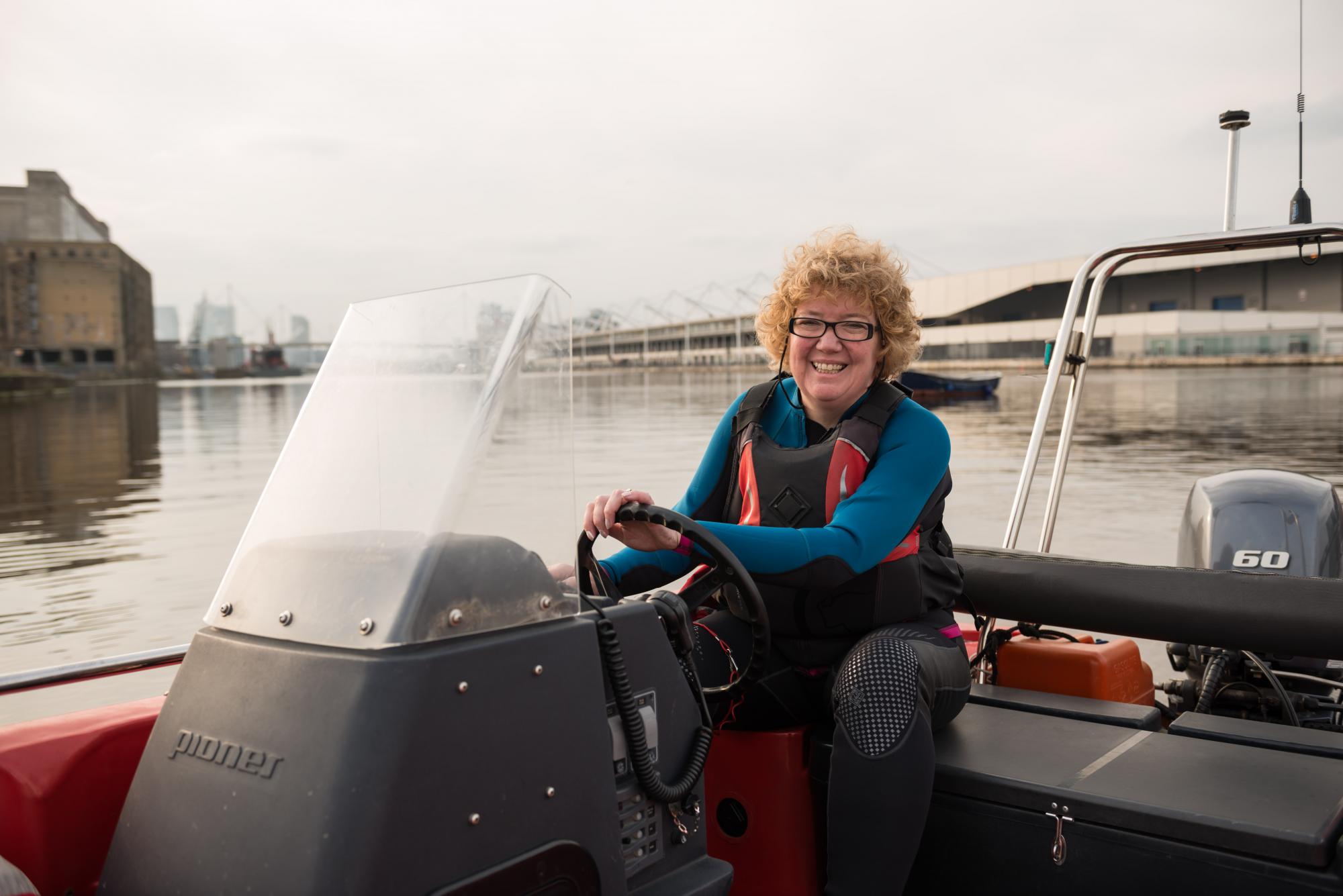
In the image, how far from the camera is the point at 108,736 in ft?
4.97

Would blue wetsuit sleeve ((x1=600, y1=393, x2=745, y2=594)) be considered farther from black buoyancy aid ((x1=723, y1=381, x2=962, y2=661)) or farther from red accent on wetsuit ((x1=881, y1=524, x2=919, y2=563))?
red accent on wetsuit ((x1=881, y1=524, x2=919, y2=563))

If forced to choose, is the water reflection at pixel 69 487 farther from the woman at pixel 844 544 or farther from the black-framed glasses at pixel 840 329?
the black-framed glasses at pixel 840 329

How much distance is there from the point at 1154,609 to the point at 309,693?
1.86 m

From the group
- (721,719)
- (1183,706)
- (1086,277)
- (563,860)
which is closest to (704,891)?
(563,860)

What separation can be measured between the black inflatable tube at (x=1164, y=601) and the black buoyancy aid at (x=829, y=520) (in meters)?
0.55

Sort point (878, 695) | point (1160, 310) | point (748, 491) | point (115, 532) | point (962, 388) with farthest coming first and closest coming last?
point (1160, 310)
point (962, 388)
point (115, 532)
point (748, 491)
point (878, 695)

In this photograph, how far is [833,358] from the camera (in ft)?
6.49

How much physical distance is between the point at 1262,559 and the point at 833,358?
151 centimetres

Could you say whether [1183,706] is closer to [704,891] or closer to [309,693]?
[704,891]

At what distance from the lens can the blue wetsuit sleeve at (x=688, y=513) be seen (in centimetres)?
197

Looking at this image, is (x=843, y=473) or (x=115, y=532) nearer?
(x=843, y=473)

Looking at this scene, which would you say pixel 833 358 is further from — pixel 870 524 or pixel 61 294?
pixel 61 294

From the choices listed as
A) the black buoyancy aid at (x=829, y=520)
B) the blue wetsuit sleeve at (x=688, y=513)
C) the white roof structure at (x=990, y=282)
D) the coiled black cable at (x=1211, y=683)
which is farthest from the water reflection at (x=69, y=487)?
the white roof structure at (x=990, y=282)

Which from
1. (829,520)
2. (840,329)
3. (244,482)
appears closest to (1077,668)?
(829,520)
